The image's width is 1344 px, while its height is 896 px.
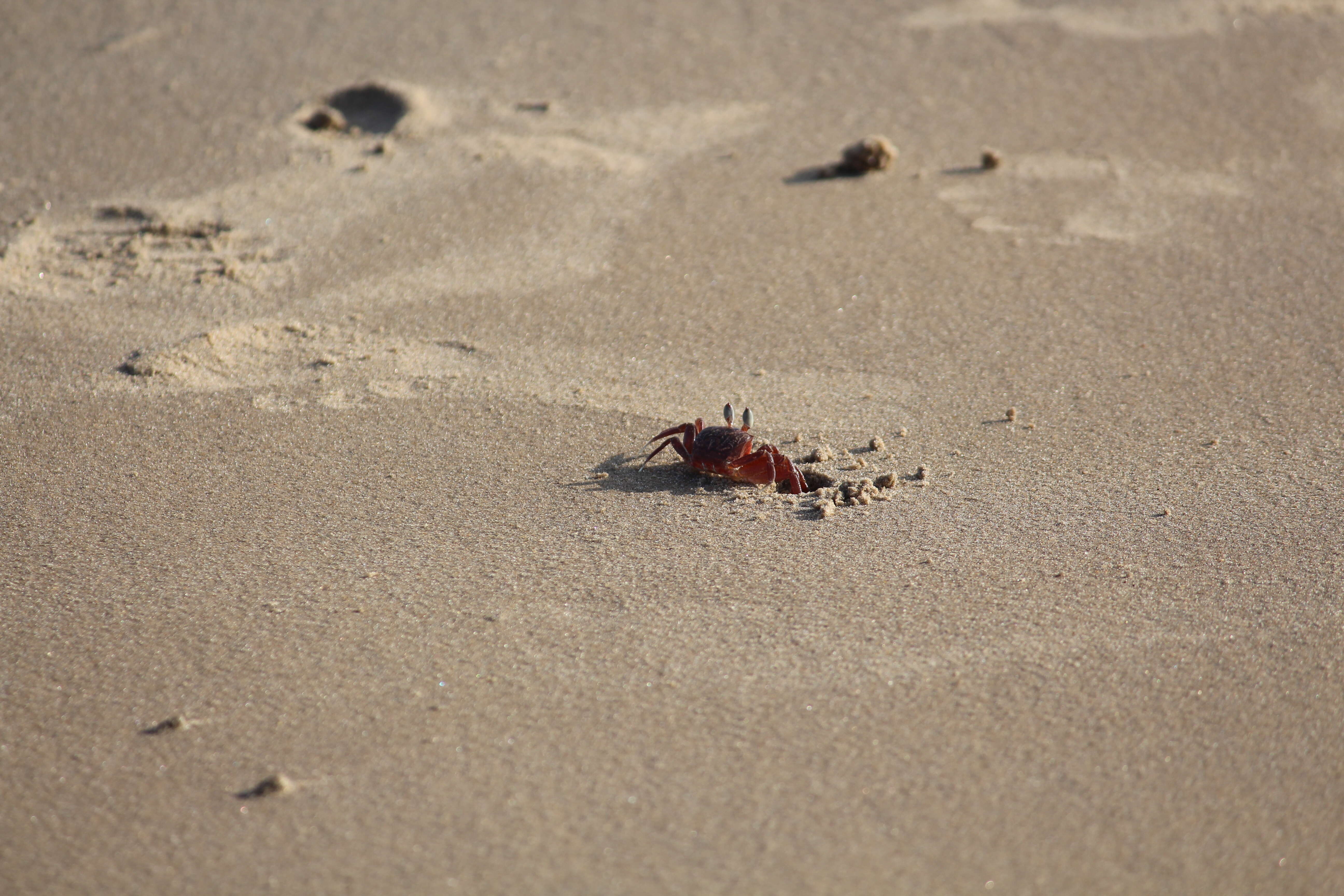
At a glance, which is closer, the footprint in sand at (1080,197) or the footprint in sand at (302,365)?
the footprint in sand at (302,365)

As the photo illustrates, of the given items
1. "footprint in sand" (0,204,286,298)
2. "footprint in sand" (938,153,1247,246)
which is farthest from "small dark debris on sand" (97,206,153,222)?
"footprint in sand" (938,153,1247,246)

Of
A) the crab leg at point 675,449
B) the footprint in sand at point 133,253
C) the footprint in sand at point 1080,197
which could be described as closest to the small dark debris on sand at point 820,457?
the crab leg at point 675,449

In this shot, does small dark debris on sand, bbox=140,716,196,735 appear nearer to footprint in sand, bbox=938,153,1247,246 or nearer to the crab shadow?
the crab shadow

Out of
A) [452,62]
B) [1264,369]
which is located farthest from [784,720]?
[452,62]

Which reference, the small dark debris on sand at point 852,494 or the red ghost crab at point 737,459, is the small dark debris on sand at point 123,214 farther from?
the small dark debris on sand at point 852,494

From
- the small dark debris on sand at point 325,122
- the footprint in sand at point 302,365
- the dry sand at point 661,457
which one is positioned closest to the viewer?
the dry sand at point 661,457

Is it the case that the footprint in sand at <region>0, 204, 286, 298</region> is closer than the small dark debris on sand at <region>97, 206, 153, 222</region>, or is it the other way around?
the footprint in sand at <region>0, 204, 286, 298</region>

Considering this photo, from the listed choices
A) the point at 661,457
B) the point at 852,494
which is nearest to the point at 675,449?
the point at 661,457

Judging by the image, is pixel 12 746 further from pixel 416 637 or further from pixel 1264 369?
pixel 1264 369
